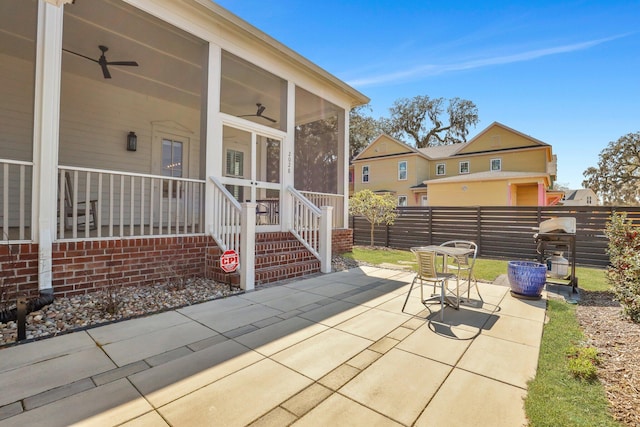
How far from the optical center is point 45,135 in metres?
3.50

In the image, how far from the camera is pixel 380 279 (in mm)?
5184

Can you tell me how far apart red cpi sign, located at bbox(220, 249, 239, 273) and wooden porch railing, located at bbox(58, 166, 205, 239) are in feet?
2.89

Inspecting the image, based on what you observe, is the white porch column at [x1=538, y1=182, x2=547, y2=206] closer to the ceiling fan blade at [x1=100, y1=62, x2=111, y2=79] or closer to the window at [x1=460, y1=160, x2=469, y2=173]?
the window at [x1=460, y1=160, x2=469, y2=173]

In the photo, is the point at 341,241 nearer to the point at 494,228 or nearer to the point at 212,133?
the point at 212,133

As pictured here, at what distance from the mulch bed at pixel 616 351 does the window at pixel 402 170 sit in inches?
671

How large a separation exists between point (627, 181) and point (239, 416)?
37.0m

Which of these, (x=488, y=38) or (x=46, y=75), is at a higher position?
(x=488, y=38)

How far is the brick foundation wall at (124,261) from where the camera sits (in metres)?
3.60

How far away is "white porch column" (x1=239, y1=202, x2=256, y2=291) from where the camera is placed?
436 centimetres

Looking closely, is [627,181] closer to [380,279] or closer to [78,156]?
[380,279]

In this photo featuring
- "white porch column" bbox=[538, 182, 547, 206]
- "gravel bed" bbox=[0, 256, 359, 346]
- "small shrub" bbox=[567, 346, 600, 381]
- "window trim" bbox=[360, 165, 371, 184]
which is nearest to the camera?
"small shrub" bbox=[567, 346, 600, 381]

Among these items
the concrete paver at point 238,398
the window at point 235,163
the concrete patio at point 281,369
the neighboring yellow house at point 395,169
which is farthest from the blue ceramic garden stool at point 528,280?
the neighboring yellow house at point 395,169

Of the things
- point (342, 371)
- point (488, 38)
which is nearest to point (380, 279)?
point (342, 371)

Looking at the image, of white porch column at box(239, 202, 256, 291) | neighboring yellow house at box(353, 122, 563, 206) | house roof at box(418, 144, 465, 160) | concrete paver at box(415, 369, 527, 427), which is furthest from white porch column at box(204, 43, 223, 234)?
house roof at box(418, 144, 465, 160)
